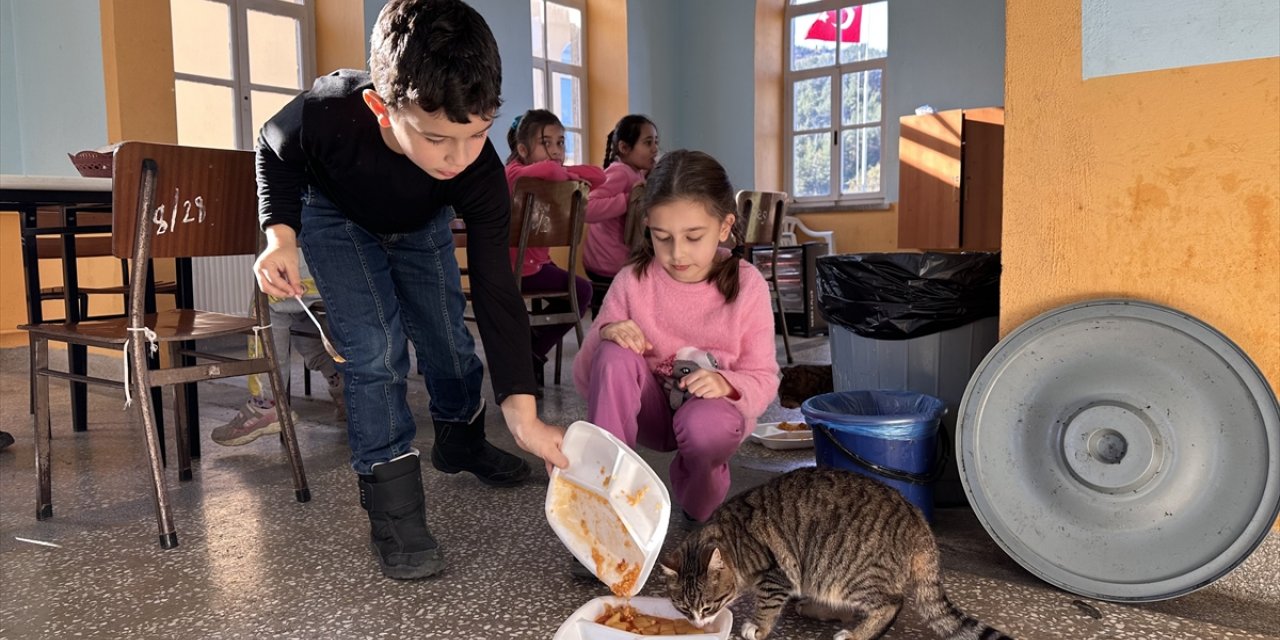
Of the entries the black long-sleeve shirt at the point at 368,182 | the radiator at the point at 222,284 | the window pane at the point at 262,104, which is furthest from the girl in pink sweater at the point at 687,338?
the window pane at the point at 262,104

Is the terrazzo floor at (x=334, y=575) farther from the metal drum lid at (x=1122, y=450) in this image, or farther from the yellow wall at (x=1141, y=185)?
the yellow wall at (x=1141, y=185)

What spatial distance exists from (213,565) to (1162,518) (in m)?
1.75

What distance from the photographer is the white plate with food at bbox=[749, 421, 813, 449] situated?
2562mm

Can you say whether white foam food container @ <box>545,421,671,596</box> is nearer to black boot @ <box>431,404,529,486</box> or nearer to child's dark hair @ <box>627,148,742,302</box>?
child's dark hair @ <box>627,148,742,302</box>

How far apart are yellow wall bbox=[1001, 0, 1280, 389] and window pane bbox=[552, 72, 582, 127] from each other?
6.02 m

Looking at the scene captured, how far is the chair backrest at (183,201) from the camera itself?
175 centimetres

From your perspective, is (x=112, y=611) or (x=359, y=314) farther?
(x=359, y=314)

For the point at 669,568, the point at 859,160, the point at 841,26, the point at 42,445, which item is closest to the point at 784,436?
the point at 669,568

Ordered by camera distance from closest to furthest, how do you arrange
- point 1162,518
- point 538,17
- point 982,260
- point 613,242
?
1. point 1162,518
2. point 982,260
3. point 613,242
4. point 538,17

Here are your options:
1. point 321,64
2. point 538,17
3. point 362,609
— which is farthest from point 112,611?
point 538,17

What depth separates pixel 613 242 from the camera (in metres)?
3.96

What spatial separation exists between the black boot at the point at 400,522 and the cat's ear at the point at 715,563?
0.59 meters

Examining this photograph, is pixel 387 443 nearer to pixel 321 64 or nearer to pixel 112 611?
pixel 112 611

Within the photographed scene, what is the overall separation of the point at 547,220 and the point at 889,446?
183 centimetres
